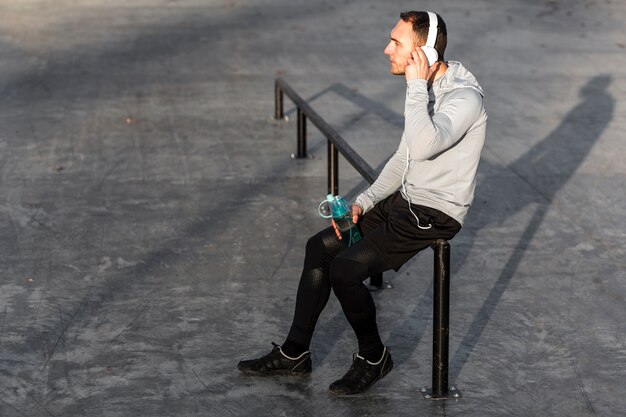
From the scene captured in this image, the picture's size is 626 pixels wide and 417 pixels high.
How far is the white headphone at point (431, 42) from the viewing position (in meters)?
4.58

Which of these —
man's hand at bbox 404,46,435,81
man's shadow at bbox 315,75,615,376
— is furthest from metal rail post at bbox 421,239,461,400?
man's hand at bbox 404,46,435,81

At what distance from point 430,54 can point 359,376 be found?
4.90 feet

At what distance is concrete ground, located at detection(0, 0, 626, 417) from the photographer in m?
5.00

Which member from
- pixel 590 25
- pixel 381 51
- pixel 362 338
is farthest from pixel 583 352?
pixel 590 25

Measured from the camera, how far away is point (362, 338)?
4.81m

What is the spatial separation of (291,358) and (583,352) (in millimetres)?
1519

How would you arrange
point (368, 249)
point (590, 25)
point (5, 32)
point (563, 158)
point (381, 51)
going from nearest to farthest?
point (368, 249)
point (563, 158)
point (381, 51)
point (5, 32)
point (590, 25)

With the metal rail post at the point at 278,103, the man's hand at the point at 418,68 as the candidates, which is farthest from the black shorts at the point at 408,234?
the metal rail post at the point at 278,103

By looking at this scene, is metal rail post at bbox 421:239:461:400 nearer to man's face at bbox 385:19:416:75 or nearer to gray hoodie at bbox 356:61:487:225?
gray hoodie at bbox 356:61:487:225

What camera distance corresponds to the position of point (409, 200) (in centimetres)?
477

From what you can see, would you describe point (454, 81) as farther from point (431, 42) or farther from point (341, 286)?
point (341, 286)

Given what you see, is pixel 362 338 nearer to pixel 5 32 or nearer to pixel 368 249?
pixel 368 249

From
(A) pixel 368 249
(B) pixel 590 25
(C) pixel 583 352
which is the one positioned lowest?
(B) pixel 590 25

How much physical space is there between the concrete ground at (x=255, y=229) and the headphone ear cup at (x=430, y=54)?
1520 mm
